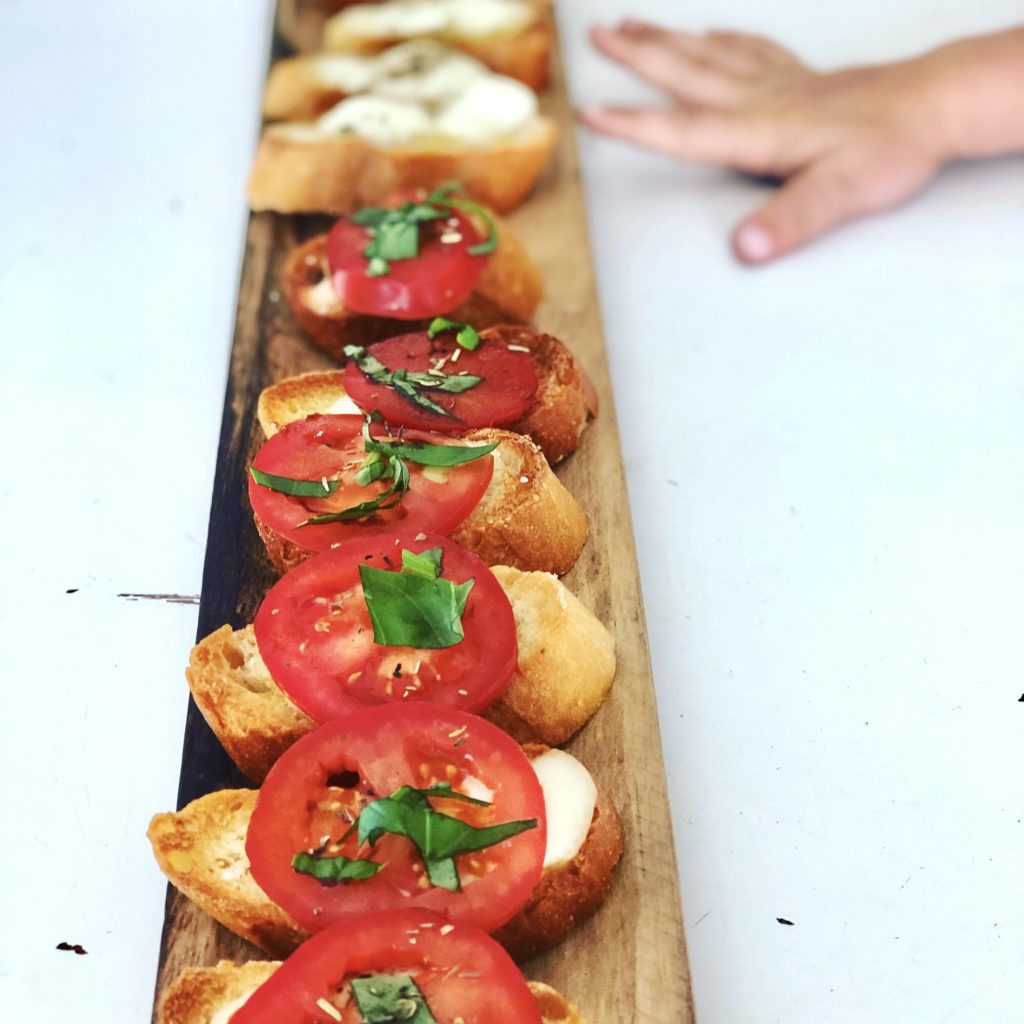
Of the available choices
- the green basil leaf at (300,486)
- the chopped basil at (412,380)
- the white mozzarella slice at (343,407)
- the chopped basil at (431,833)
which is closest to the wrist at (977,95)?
the chopped basil at (412,380)

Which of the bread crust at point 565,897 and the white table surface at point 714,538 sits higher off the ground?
the bread crust at point 565,897

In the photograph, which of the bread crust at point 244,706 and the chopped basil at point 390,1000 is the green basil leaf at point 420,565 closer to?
the bread crust at point 244,706

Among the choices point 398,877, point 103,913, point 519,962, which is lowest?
point 103,913

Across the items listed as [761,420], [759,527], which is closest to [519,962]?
[759,527]

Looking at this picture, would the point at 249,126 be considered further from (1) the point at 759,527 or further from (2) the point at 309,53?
(1) the point at 759,527

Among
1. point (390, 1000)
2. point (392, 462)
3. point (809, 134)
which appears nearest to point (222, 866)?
point (390, 1000)
